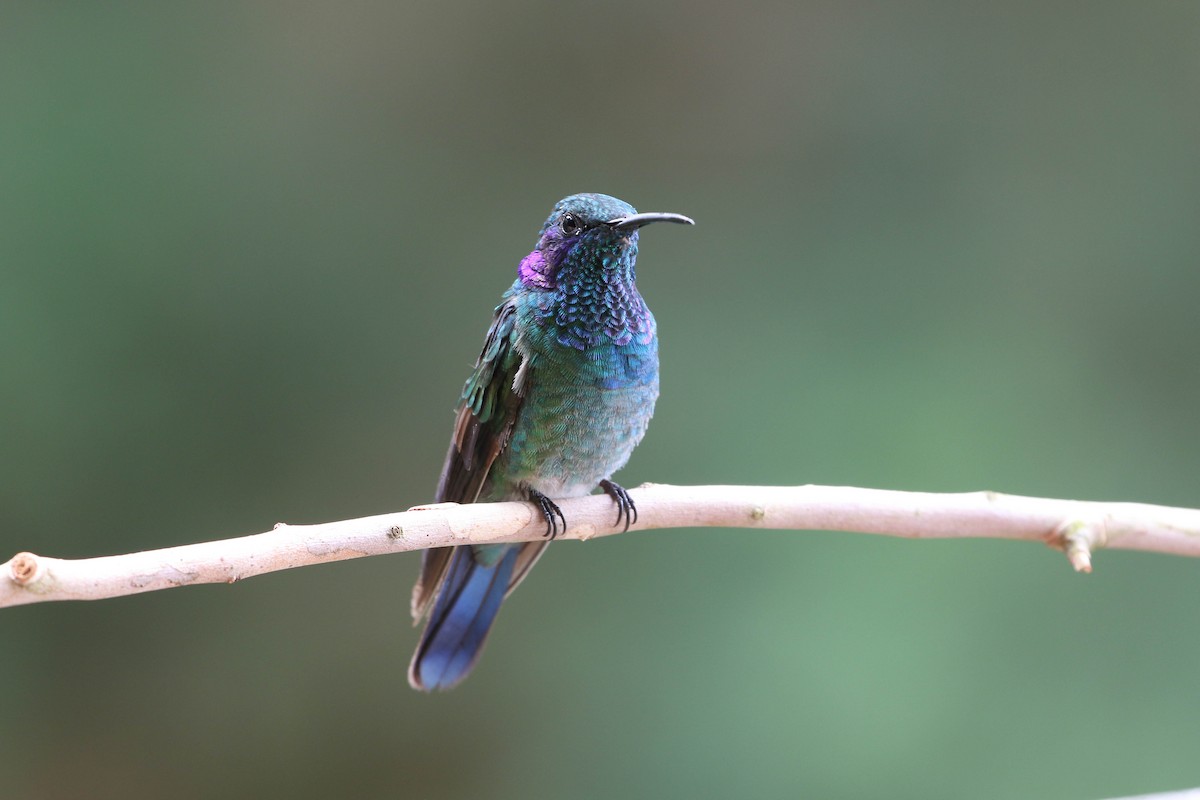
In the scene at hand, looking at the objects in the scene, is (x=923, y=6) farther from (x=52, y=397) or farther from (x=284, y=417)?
(x=52, y=397)

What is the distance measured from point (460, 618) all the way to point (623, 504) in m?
0.45

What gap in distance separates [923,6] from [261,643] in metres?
2.86

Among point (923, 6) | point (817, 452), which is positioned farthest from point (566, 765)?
point (923, 6)

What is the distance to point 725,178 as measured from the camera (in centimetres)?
329

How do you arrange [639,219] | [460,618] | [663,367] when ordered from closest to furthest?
[639,219]
[460,618]
[663,367]

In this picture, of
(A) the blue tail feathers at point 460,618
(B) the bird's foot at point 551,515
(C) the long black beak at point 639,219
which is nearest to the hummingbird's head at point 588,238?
(C) the long black beak at point 639,219

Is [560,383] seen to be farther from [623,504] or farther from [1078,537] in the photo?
[1078,537]

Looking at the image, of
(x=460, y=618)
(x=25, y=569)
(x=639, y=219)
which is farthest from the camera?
(x=460, y=618)

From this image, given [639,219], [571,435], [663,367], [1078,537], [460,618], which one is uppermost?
[663,367]

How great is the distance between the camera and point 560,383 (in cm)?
171

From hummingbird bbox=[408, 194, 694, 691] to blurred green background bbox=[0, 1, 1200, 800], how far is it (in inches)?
48.2

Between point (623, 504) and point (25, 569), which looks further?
point (623, 504)

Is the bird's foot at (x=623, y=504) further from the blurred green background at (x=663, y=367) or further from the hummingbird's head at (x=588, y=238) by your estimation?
the blurred green background at (x=663, y=367)

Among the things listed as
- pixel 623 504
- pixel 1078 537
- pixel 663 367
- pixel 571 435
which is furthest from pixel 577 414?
pixel 663 367
